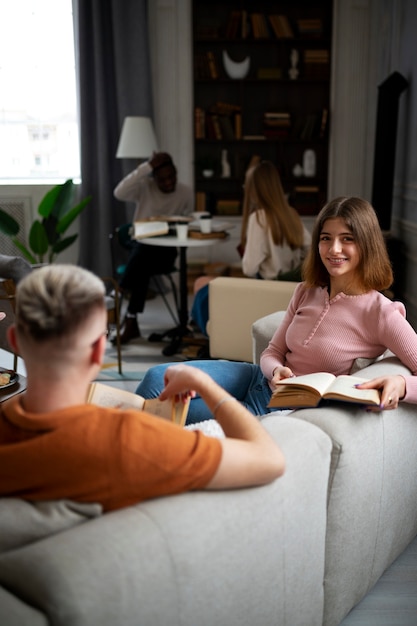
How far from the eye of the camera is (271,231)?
394cm

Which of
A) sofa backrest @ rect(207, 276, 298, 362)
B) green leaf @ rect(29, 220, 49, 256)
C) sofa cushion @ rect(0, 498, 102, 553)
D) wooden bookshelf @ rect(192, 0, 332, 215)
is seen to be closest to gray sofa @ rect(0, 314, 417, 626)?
sofa cushion @ rect(0, 498, 102, 553)

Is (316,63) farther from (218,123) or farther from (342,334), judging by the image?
(342,334)

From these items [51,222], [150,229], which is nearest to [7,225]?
[51,222]

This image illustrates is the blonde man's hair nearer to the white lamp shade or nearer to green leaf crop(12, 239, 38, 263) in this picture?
the white lamp shade

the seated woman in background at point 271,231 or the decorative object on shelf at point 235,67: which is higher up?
the decorative object on shelf at point 235,67

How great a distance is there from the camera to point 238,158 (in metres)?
6.53

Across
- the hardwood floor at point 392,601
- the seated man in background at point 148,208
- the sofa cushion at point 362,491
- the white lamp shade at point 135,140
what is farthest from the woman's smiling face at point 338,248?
the white lamp shade at point 135,140

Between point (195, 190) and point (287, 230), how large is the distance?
2.73 metres

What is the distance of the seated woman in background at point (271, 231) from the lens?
3930mm

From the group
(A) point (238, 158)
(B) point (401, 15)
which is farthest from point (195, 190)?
(B) point (401, 15)

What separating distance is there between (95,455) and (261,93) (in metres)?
5.82

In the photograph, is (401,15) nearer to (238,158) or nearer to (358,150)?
(358,150)

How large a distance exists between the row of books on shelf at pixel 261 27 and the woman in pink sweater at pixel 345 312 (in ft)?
14.9

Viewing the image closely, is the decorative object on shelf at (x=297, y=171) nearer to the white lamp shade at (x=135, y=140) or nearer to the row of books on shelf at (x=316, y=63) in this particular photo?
the row of books on shelf at (x=316, y=63)
